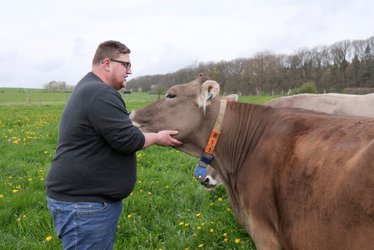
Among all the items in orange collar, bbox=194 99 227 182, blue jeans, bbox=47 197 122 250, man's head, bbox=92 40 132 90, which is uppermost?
man's head, bbox=92 40 132 90

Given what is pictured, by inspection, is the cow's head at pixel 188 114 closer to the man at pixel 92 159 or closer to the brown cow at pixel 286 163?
the brown cow at pixel 286 163

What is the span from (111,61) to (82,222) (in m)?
1.37

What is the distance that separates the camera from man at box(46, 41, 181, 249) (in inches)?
113

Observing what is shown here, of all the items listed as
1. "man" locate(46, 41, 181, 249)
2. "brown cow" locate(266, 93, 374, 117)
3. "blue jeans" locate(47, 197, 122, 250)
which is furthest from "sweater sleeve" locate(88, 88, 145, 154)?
"brown cow" locate(266, 93, 374, 117)

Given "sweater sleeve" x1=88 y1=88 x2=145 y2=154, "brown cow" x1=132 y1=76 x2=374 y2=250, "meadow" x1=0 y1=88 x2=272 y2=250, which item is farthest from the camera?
"meadow" x1=0 y1=88 x2=272 y2=250

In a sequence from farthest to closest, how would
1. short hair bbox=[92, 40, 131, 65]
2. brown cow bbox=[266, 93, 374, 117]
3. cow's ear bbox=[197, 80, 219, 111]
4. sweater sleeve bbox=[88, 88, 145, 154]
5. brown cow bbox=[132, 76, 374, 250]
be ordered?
brown cow bbox=[266, 93, 374, 117], cow's ear bbox=[197, 80, 219, 111], short hair bbox=[92, 40, 131, 65], sweater sleeve bbox=[88, 88, 145, 154], brown cow bbox=[132, 76, 374, 250]

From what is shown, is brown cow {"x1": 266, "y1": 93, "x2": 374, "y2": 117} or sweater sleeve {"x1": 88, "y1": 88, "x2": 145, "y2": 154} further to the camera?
brown cow {"x1": 266, "y1": 93, "x2": 374, "y2": 117}

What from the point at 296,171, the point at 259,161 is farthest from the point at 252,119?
the point at 296,171

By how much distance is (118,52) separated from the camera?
3121mm

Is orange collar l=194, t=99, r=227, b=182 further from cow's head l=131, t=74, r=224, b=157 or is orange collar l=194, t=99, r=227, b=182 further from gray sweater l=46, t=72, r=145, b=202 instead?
gray sweater l=46, t=72, r=145, b=202

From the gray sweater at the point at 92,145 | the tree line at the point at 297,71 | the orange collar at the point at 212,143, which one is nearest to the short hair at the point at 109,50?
the gray sweater at the point at 92,145

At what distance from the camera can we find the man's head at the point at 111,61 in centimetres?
311

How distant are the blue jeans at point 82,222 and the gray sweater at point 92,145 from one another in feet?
0.20

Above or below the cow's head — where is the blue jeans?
below
